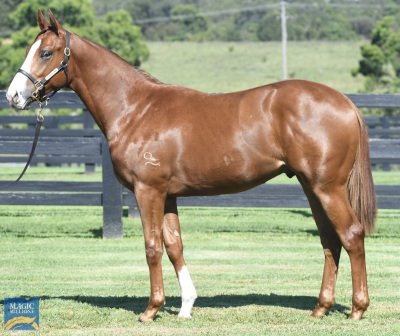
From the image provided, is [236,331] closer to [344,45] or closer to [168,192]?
[168,192]

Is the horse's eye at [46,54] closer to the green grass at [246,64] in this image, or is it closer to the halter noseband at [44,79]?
the halter noseband at [44,79]

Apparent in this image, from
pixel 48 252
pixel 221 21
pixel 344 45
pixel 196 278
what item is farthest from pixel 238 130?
pixel 221 21

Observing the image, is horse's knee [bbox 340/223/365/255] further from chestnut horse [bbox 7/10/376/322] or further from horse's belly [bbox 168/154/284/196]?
horse's belly [bbox 168/154/284/196]

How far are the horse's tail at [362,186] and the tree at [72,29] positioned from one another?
1356 inches

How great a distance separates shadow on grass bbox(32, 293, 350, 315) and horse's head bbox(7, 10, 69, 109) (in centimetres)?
200

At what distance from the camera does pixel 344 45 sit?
262 ft

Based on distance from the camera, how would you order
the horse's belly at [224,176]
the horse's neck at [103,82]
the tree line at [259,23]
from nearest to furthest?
the horse's belly at [224,176] < the horse's neck at [103,82] < the tree line at [259,23]

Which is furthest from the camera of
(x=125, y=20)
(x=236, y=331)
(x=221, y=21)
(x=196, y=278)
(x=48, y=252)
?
(x=221, y=21)

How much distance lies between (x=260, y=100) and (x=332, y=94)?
0.59m

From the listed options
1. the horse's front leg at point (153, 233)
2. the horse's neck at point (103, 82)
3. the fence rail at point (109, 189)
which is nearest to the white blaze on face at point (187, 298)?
the horse's front leg at point (153, 233)

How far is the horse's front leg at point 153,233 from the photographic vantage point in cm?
633

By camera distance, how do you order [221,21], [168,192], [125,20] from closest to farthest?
[168,192] < [125,20] < [221,21]

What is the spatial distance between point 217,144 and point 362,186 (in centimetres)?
126

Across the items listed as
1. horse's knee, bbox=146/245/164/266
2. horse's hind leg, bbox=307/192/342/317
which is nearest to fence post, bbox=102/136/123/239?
horse's knee, bbox=146/245/164/266
